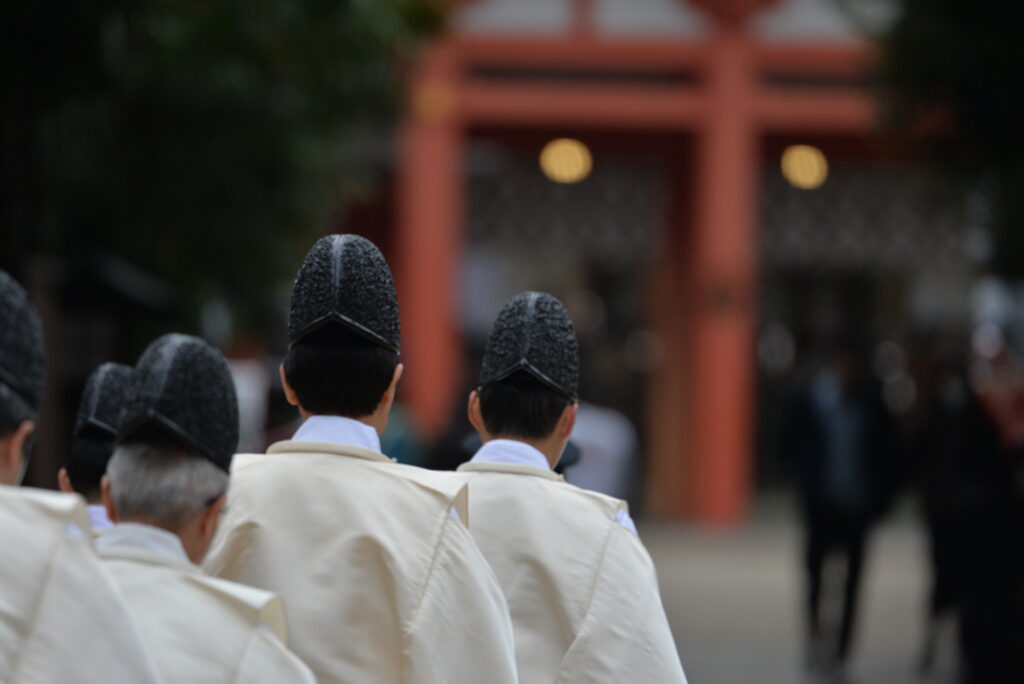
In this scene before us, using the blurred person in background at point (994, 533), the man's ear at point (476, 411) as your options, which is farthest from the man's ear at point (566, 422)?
the blurred person in background at point (994, 533)

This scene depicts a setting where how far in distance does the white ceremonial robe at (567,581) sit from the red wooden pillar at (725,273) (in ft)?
56.5

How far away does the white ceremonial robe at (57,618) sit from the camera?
8.54ft

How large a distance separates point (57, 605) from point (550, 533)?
1322mm

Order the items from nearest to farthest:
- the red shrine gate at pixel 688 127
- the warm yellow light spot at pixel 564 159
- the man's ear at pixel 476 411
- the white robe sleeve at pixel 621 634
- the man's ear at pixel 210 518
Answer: the man's ear at pixel 210 518, the white robe sleeve at pixel 621 634, the man's ear at pixel 476 411, the red shrine gate at pixel 688 127, the warm yellow light spot at pixel 564 159

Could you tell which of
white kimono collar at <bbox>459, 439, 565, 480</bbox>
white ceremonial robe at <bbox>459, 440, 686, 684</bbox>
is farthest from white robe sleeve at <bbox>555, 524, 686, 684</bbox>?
white kimono collar at <bbox>459, 439, 565, 480</bbox>

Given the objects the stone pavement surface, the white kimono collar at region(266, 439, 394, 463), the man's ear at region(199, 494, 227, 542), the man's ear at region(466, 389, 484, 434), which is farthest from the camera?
the stone pavement surface

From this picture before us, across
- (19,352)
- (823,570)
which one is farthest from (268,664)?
(823,570)

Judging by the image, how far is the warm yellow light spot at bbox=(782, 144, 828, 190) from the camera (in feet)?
74.2

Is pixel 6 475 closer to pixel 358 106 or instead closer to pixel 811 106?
pixel 358 106

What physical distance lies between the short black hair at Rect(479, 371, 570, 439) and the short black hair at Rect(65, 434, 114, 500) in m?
0.92

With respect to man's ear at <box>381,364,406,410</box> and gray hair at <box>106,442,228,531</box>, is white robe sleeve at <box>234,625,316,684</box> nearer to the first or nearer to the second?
gray hair at <box>106,442,228,531</box>

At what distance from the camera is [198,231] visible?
533 inches

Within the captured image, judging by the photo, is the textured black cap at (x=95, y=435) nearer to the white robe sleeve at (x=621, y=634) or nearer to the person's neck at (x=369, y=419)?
the person's neck at (x=369, y=419)

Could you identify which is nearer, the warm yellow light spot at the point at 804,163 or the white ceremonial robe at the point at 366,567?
the white ceremonial robe at the point at 366,567
